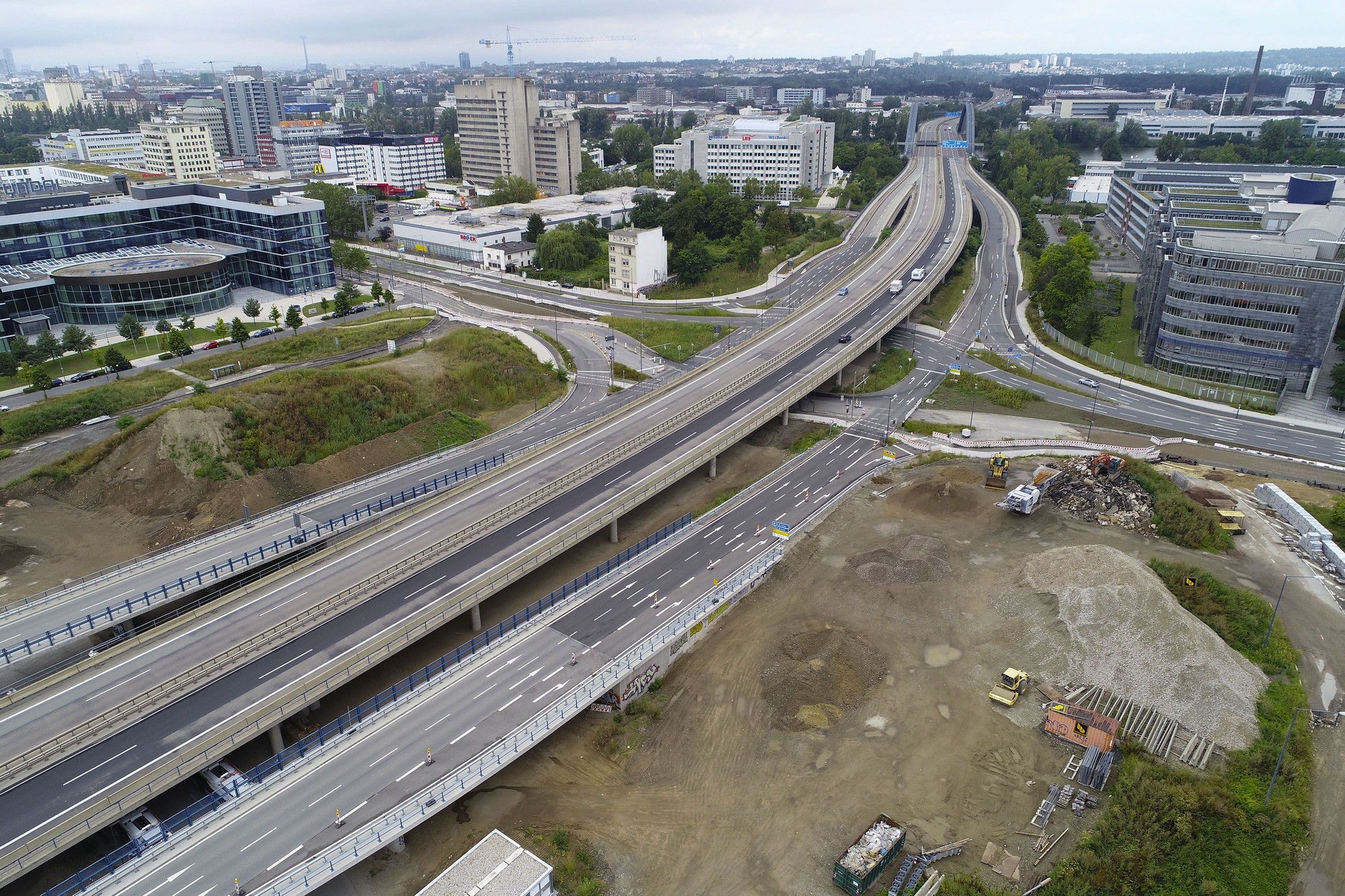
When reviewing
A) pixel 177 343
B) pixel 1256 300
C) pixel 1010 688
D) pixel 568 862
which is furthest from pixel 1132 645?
pixel 177 343

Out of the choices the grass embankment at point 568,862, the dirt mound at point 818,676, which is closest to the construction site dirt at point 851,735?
the dirt mound at point 818,676

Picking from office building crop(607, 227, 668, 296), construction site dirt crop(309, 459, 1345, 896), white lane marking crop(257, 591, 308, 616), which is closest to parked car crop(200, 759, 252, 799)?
construction site dirt crop(309, 459, 1345, 896)

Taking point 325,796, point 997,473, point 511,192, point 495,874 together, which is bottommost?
point 495,874

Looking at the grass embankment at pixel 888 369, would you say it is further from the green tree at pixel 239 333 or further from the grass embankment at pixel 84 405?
the grass embankment at pixel 84 405

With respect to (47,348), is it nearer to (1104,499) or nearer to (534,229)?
(534,229)

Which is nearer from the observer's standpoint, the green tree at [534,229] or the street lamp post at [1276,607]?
the street lamp post at [1276,607]

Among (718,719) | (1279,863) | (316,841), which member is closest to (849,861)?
(718,719)
